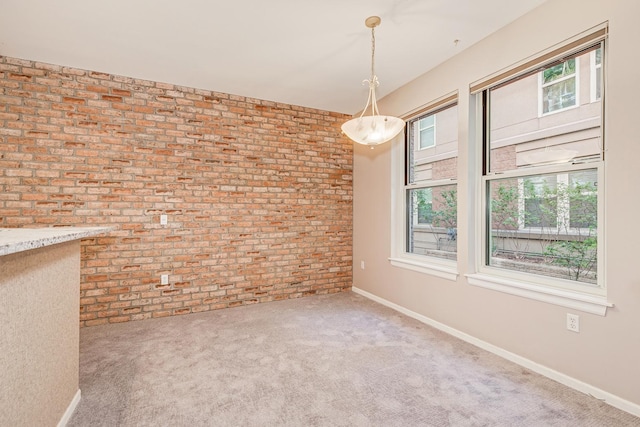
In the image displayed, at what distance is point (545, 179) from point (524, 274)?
0.78m

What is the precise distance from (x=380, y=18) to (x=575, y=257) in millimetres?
2306

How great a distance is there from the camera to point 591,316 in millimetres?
2043

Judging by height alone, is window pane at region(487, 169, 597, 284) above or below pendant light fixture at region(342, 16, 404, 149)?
below

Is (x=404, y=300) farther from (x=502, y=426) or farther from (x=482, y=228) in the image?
(x=502, y=426)

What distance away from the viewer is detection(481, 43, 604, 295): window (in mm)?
2191

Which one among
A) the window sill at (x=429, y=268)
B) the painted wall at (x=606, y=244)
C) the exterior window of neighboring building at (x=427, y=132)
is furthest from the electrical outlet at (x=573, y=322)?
the exterior window of neighboring building at (x=427, y=132)

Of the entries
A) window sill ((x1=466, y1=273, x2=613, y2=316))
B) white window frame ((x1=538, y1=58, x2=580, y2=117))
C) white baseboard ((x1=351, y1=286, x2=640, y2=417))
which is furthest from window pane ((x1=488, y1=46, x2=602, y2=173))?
white baseboard ((x1=351, y1=286, x2=640, y2=417))

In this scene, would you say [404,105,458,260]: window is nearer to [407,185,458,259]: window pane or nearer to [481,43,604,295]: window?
[407,185,458,259]: window pane

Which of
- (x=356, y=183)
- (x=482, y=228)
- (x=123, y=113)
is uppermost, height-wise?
(x=123, y=113)

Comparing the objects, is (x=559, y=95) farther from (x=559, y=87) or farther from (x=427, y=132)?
(x=427, y=132)

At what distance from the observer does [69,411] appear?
5.93 feet

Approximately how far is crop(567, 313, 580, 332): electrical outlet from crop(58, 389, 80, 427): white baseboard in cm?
313

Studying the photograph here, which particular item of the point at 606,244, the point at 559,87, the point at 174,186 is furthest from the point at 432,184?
the point at 174,186

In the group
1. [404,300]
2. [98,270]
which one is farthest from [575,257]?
[98,270]
